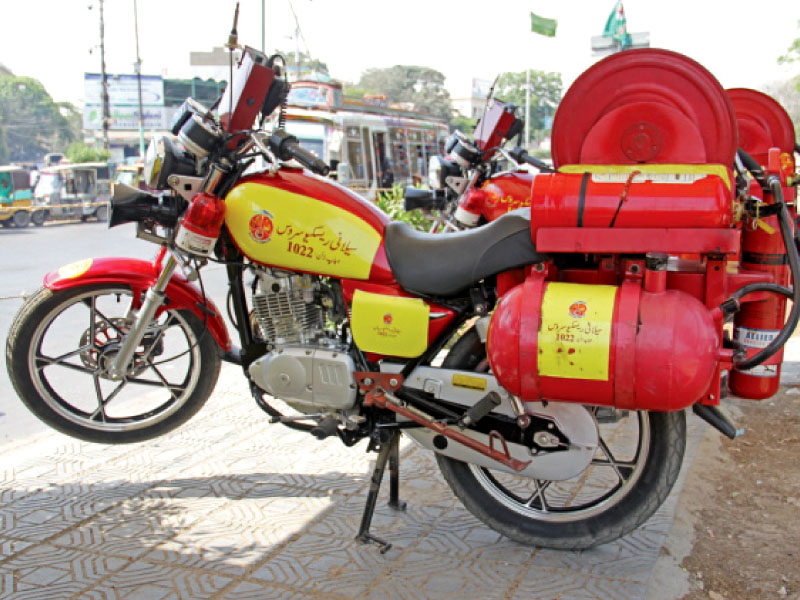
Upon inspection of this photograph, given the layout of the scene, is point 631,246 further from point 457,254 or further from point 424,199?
point 424,199

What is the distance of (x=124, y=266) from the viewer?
3432mm

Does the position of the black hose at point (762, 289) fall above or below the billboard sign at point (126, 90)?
below

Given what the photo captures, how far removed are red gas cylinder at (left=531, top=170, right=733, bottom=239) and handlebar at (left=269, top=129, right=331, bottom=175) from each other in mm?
931

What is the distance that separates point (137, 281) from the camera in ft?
11.2

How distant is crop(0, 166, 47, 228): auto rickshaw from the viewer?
2205 cm

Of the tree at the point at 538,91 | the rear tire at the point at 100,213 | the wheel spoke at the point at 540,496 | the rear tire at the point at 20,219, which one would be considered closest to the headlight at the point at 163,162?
the wheel spoke at the point at 540,496

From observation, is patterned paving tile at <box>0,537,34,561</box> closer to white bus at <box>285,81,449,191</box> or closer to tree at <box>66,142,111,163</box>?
white bus at <box>285,81,449,191</box>

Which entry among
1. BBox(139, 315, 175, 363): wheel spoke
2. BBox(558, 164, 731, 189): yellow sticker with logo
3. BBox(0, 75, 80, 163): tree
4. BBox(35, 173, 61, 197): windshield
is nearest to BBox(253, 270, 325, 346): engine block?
BBox(139, 315, 175, 363): wheel spoke

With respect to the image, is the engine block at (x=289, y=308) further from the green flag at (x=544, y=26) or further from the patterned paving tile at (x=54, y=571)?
the green flag at (x=544, y=26)

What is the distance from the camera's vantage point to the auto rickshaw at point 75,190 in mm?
24484

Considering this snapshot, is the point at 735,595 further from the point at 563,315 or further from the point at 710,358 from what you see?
the point at 563,315

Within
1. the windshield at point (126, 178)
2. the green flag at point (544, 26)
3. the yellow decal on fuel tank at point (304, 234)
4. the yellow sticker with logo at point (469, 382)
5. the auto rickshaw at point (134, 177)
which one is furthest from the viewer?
the green flag at point (544, 26)

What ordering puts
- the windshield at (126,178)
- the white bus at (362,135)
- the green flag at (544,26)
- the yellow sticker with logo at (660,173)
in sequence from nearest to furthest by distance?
the yellow sticker with logo at (660,173), the windshield at (126,178), the green flag at (544,26), the white bus at (362,135)

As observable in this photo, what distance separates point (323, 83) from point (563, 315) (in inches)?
856
